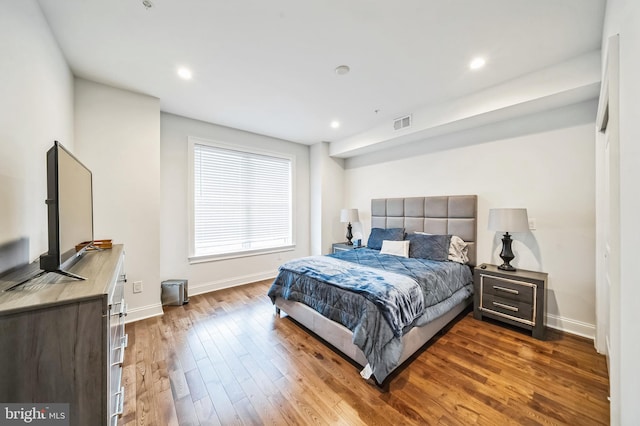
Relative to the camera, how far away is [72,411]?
891 millimetres

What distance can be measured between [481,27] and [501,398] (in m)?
2.75

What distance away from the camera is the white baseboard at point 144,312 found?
279 centimetres

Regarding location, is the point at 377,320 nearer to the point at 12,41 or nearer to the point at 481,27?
the point at 481,27

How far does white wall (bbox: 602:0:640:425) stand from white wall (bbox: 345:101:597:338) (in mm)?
1932

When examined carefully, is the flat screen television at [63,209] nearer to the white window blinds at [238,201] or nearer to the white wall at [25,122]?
the white wall at [25,122]

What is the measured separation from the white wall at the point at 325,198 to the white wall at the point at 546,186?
2.07 metres

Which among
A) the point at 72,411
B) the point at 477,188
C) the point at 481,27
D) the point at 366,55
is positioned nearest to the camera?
the point at 72,411

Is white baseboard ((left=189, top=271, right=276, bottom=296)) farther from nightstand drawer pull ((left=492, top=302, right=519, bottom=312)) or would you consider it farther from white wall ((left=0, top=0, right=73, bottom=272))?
nightstand drawer pull ((left=492, top=302, right=519, bottom=312))

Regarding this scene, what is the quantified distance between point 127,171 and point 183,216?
3.31ft

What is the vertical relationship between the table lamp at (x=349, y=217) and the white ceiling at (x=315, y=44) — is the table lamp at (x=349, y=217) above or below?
below

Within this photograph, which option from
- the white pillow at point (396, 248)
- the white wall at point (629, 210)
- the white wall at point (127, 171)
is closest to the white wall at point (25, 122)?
the white wall at point (127, 171)

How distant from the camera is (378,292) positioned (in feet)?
6.36

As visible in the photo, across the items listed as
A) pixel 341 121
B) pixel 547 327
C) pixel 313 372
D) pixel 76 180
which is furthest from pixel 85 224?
pixel 547 327

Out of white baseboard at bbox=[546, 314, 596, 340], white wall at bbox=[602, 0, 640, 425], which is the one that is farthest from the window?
white wall at bbox=[602, 0, 640, 425]
